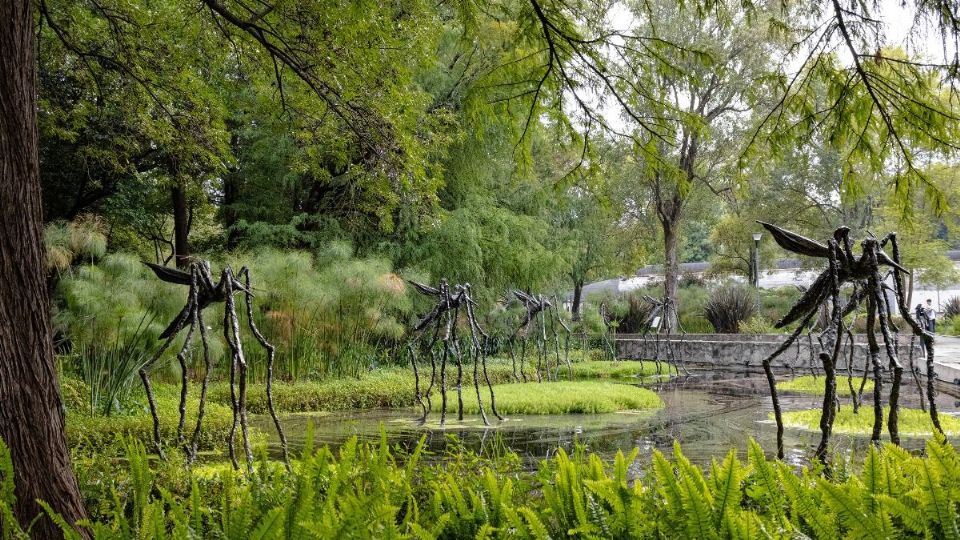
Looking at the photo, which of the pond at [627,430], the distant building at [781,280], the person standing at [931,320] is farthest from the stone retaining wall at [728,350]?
the distant building at [781,280]

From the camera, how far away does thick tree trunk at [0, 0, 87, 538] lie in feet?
7.77

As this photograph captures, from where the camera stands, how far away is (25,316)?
8.07 feet

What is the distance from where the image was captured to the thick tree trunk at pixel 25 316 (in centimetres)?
237

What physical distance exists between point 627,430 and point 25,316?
597 cm

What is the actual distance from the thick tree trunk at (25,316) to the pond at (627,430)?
95.5 inches

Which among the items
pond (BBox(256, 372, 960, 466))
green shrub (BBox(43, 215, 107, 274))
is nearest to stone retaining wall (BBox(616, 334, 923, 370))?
pond (BBox(256, 372, 960, 466))

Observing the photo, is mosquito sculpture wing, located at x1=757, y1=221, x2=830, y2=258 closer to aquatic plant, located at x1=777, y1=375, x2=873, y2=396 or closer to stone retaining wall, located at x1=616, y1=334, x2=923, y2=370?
aquatic plant, located at x1=777, y1=375, x2=873, y2=396

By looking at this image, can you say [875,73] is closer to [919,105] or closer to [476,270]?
[919,105]

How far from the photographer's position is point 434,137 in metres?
8.18


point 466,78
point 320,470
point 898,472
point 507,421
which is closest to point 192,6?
point 507,421

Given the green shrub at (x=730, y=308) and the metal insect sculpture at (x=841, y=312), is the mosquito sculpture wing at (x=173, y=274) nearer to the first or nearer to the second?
the metal insect sculpture at (x=841, y=312)

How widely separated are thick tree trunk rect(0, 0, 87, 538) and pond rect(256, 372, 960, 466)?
7.96ft

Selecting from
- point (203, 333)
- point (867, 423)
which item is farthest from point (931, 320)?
point (203, 333)

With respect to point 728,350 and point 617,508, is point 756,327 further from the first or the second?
point 617,508
